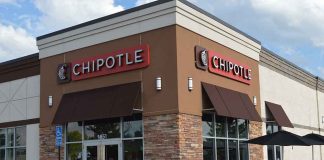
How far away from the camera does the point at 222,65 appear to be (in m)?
19.1

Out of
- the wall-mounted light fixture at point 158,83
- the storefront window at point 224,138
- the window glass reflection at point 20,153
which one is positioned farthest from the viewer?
the window glass reflection at point 20,153

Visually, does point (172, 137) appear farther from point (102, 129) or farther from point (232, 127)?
point (232, 127)

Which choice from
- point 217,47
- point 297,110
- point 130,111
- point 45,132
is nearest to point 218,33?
point 217,47

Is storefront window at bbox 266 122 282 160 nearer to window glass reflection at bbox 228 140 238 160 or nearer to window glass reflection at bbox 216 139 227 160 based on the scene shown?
window glass reflection at bbox 228 140 238 160

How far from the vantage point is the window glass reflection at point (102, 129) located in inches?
706

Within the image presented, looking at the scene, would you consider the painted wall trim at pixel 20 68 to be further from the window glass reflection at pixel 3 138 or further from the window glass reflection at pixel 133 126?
the window glass reflection at pixel 133 126

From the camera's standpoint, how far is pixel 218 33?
19328 mm

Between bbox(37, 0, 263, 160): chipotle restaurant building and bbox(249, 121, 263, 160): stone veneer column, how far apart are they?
0.14 m

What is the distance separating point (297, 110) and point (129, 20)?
13791 mm

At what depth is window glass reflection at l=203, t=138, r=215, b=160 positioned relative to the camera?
58.2ft

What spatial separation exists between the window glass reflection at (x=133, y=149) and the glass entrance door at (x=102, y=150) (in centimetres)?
26

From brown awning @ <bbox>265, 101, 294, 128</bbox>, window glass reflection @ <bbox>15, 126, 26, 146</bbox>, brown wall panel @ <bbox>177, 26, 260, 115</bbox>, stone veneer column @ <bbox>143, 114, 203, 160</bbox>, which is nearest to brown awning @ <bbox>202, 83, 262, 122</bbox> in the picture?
brown wall panel @ <bbox>177, 26, 260, 115</bbox>

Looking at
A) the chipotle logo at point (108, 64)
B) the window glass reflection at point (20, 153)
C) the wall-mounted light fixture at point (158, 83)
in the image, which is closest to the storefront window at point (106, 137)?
the wall-mounted light fixture at point (158, 83)

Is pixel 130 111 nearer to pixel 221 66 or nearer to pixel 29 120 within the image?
pixel 221 66
